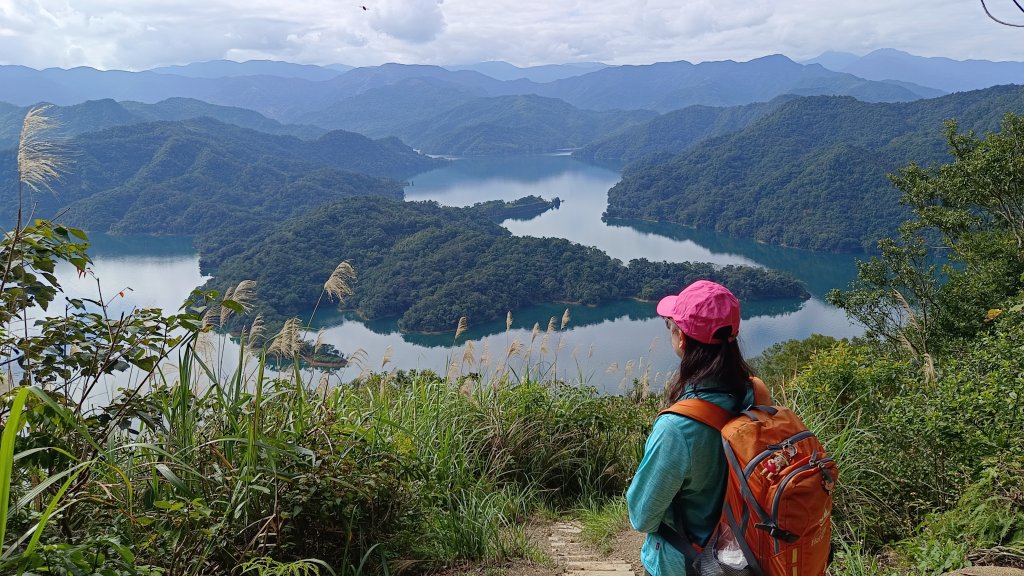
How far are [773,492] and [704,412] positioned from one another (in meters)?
0.16

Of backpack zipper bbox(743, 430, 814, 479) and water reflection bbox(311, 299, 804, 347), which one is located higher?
backpack zipper bbox(743, 430, 814, 479)

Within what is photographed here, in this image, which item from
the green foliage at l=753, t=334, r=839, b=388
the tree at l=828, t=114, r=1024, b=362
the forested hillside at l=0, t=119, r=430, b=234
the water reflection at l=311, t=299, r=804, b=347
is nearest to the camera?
the green foliage at l=753, t=334, r=839, b=388

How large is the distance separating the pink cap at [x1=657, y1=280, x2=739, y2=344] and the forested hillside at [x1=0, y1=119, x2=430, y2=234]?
5618 centimetres

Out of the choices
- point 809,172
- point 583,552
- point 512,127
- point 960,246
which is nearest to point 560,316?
point 960,246

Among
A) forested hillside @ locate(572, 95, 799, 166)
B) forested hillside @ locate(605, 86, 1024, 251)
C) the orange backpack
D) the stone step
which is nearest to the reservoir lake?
the orange backpack

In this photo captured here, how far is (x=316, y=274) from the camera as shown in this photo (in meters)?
38.6

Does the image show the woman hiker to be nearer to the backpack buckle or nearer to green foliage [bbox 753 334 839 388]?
the backpack buckle

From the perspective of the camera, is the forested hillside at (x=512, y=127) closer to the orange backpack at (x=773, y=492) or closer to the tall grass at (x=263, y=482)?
the tall grass at (x=263, y=482)

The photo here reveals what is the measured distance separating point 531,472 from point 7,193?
212ft

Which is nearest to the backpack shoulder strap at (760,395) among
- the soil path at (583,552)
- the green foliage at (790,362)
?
the soil path at (583,552)

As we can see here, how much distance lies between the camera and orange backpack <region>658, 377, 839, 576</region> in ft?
3.45

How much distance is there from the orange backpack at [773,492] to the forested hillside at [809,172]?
51725mm

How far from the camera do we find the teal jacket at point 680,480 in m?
1.11

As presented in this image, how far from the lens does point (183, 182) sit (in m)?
65.2
